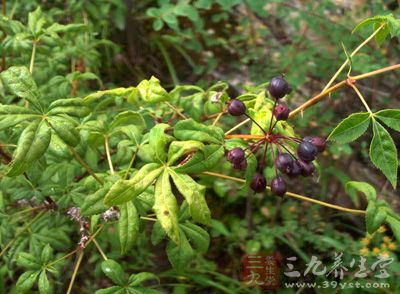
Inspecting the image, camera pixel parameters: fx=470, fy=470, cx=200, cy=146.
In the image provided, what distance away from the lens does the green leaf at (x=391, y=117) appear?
131 centimetres

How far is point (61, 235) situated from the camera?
81.2 inches

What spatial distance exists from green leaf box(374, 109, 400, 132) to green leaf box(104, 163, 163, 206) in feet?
2.15

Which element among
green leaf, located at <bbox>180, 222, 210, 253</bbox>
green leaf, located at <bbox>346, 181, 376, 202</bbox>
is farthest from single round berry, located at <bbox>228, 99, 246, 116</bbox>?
green leaf, located at <bbox>346, 181, 376, 202</bbox>

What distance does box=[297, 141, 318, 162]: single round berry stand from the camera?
1.25m

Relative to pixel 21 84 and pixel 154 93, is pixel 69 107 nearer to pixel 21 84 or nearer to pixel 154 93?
pixel 21 84

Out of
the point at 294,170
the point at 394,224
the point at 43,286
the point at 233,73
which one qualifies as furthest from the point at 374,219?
the point at 233,73

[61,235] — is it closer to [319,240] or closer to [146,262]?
[146,262]

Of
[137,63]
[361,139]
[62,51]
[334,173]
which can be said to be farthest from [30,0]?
[361,139]

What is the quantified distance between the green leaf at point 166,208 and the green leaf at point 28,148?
0.32m

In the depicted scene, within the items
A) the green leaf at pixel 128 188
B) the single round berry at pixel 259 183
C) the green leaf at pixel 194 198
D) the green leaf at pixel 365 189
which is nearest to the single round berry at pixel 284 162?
the single round berry at pixel 259 183

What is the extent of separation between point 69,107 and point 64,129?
0.12 metres

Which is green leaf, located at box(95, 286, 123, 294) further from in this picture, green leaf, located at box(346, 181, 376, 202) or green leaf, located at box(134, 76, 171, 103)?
green leaf, located at box(346, 181, 376, 202)

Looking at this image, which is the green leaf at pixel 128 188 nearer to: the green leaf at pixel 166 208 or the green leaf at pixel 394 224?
the green leaf at pixel 166 208

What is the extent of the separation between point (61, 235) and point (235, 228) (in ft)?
4.40
